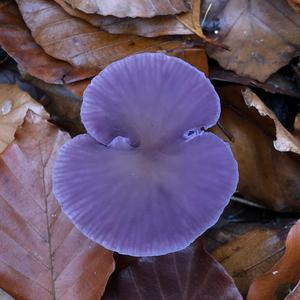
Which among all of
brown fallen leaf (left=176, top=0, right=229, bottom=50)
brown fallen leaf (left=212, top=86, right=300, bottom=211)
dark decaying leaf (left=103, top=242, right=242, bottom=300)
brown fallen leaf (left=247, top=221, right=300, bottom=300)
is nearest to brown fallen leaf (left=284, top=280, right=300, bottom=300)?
Result: brown fallen leaf (left=247, top=221, right=300, bottom=300)

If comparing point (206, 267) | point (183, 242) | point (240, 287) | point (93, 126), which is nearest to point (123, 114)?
point (93, 126)

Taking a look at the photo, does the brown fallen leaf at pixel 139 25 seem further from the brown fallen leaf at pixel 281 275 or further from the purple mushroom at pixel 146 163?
the brown fallen leaf at pixel 281 275

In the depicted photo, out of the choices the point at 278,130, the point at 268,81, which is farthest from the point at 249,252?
the point at 268,81

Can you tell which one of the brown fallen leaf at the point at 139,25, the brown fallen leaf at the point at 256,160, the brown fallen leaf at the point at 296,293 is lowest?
the brown fallen leaf at the point at 296,293

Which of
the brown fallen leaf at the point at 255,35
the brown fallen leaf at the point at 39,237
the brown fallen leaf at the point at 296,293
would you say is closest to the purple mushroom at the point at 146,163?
the brown fallen leaf at the point at 39,237

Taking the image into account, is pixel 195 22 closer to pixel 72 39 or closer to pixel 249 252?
pixel 72 39

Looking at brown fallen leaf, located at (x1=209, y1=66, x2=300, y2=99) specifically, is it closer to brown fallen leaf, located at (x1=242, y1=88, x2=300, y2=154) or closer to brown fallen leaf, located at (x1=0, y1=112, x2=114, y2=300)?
brown fallen leaf, located at (x1=242, y1=88, x2=300, y2=154)

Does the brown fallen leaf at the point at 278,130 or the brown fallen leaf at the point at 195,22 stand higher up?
the brown fallen leaf at the point at 195,22
